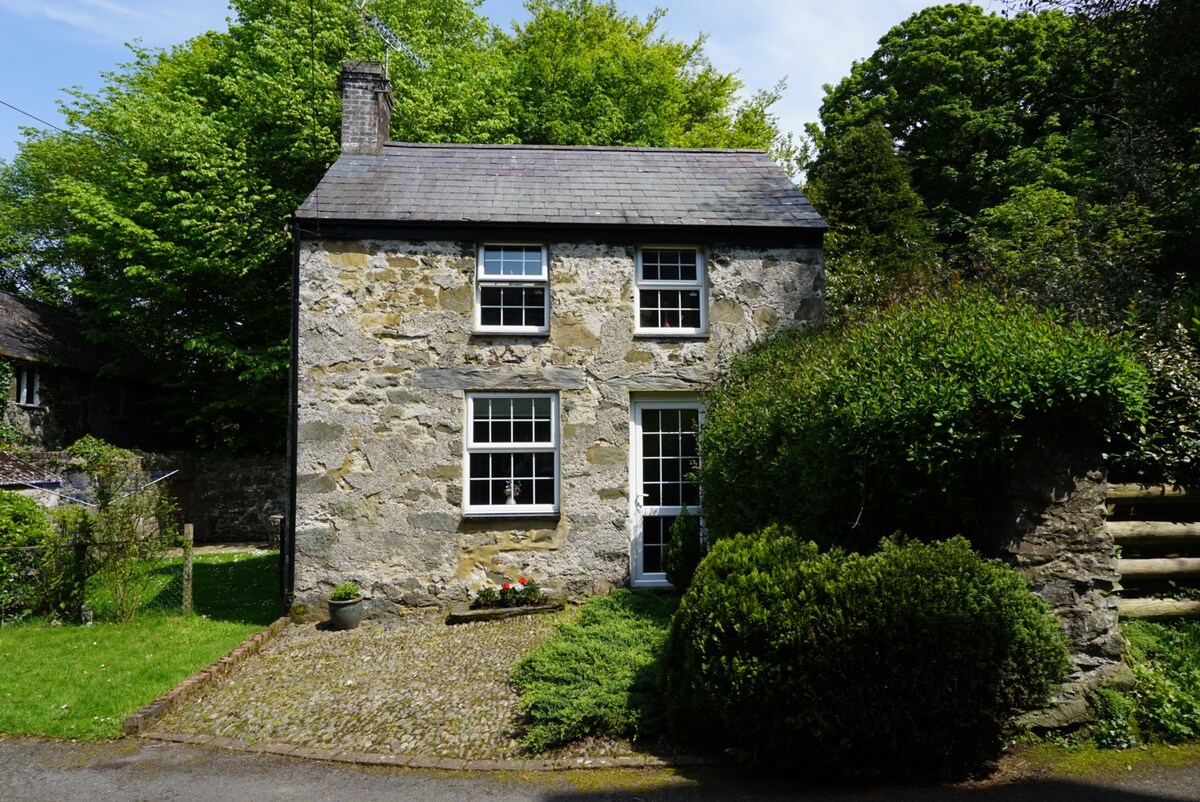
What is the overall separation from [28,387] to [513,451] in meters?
17.5

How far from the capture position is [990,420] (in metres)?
5.25

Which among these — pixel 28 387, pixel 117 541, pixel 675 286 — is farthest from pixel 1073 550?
pixel 28 387

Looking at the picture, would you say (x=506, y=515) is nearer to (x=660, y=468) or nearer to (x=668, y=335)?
(x=660, y=468)

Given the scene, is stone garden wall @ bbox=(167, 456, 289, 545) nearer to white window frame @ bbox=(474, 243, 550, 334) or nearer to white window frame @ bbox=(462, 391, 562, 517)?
white window frame @ bbox=(462, 391, 562, 517)

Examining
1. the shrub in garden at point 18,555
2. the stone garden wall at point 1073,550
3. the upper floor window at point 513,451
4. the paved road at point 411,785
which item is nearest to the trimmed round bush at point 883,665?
the paved road at point 411,785

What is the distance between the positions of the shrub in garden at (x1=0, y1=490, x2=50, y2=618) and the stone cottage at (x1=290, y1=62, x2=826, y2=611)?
3.29 m

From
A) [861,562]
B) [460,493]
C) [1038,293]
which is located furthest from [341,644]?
[1038,293]

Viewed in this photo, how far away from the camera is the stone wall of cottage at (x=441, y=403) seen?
9664 mm

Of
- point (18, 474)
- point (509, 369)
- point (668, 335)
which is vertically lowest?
point (18, 474)

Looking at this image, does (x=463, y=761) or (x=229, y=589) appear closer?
(x=463, y=761)

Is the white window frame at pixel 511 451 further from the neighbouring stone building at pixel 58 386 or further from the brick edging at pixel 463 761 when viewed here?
the neighbouring stone building at pixel 58 386

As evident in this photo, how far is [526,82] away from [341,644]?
19.4m

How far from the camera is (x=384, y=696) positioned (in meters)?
6.56

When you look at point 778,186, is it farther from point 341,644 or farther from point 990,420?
point 341,644
